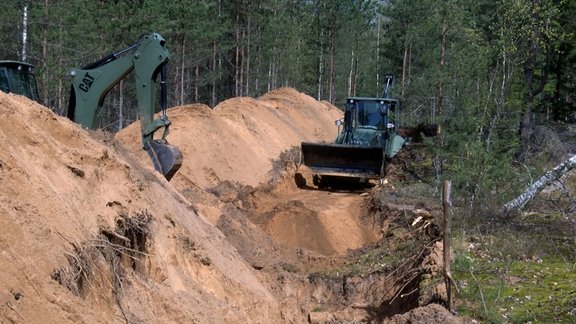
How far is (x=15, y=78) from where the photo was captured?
37.9 ft

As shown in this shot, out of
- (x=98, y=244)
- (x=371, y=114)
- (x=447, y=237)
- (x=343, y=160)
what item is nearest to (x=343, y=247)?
(x=343, y=160)

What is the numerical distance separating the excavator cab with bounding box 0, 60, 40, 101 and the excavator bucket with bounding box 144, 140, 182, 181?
243 centimetres

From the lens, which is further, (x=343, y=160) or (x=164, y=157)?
(x=343, y=160)

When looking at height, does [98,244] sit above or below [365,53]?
below

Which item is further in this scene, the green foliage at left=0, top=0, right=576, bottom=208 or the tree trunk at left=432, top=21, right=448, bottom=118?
the tree trunk at left=432, top=21, right=448, bottom=118

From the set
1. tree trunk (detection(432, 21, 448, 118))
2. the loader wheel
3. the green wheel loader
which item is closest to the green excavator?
the green wheel loader

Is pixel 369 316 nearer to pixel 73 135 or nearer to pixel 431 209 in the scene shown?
pixel 431 209

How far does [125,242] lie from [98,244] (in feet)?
2.70

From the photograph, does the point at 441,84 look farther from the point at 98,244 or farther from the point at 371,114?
the point at 98,244

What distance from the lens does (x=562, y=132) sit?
24.2m

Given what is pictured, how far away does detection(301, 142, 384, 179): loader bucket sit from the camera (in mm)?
17750

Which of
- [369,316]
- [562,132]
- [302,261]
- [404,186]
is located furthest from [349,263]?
[562,132]

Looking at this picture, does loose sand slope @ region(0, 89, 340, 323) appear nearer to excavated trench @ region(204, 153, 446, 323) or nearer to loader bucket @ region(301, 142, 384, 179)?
excavated trench @ region(204, 153, 446, 323)

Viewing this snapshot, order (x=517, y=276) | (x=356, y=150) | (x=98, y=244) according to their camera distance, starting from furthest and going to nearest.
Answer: (x=356, y=150) → (x=517, y=276) → (x=98, y=244)
